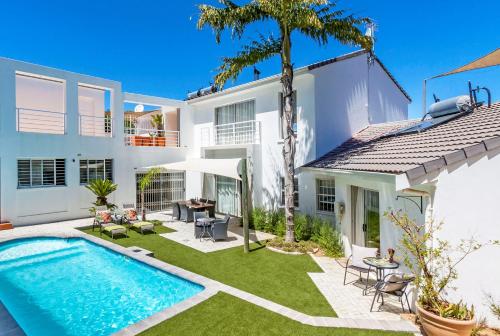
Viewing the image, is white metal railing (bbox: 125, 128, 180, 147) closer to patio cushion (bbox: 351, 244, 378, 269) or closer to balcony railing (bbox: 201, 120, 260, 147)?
balcony railing (bbox: 201, 120, 260, 147)

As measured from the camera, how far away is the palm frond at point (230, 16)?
18.9m

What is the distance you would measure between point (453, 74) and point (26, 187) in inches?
1248

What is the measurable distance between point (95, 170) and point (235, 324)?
78.5 ft

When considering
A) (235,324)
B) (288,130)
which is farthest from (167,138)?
(235,324)

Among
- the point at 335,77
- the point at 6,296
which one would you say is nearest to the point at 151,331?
the point at 6,296

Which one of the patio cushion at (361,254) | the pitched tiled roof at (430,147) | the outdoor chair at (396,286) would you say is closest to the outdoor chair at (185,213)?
the pitched tiled roof at (430,147)

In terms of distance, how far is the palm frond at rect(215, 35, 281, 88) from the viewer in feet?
66.3

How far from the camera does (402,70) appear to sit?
35000mm

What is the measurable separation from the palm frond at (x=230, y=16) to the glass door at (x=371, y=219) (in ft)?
41.1

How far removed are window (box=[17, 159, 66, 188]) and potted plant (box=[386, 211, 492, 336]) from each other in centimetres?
2714

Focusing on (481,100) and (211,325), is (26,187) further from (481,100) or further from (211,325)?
(481,100)

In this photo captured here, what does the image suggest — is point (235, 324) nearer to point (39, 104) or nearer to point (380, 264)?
point (380, 264)

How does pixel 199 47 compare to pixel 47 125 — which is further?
pixel 199 47

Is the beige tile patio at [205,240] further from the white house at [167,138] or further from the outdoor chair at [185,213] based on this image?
the white house at [167,138]
